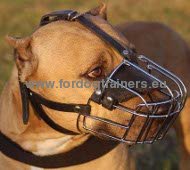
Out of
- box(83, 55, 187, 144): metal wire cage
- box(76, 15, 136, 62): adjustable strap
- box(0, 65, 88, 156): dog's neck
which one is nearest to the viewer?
box(83, 55, 187, 144): metal wire cage

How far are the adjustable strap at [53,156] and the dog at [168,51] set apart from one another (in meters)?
1.21

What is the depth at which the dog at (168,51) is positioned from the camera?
16.1 ft

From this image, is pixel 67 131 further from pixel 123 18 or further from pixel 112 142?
pixel 123 18

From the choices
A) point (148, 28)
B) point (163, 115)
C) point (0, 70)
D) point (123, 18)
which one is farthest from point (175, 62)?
point (123, 18)

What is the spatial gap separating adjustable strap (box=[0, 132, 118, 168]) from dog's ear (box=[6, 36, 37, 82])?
0.49m

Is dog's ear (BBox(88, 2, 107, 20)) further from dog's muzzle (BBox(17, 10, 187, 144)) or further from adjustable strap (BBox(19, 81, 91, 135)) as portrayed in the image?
adjustable strap (BBox(19, 81, 91, 135))

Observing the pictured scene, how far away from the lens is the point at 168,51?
5.02m

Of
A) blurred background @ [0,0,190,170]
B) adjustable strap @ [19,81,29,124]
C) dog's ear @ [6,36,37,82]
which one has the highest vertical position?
dog's ear @ [6,36,37,82]

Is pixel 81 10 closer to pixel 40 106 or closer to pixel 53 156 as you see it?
pixel 53 156

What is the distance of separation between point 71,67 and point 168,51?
162 centimetres

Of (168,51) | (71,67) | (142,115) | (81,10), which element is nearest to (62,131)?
(71,67)

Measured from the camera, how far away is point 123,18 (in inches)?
411

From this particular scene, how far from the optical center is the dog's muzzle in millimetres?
3469

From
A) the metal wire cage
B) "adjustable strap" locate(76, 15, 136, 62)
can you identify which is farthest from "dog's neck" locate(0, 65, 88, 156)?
"adjustable strap" locate(76, 15, 136, 62)
